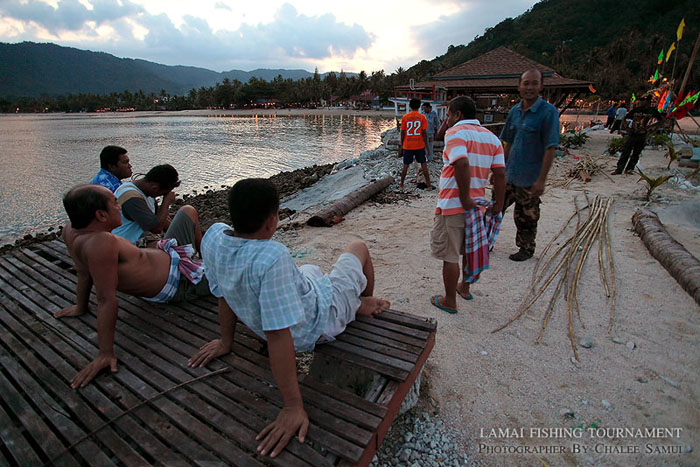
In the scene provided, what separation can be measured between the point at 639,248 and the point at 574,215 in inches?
50.8

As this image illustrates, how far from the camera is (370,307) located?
2.53 meters

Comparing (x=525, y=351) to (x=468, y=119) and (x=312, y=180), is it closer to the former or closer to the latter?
(x=468, y=119)

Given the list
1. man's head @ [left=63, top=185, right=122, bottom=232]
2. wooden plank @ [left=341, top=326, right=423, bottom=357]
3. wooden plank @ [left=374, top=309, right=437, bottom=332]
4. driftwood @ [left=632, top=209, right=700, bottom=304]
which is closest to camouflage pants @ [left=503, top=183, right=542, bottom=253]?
driftwood @ [left=632, top=209, right=700, bottom=304]

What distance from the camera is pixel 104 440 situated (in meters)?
1.62

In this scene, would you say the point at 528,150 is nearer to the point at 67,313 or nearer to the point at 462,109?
the point at 462,109

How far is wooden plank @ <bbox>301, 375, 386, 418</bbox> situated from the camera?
5.75ft

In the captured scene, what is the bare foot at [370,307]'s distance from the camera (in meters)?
2.52

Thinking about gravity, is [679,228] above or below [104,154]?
below

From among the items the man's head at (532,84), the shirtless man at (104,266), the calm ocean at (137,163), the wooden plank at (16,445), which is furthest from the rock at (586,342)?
the calm ocean at (137,163)

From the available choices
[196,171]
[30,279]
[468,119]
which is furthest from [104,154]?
[196,171]

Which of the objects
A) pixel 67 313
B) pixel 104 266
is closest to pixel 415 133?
pixel 104 266

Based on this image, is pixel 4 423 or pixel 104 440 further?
pixel 4 423

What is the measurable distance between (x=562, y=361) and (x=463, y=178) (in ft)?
5.40

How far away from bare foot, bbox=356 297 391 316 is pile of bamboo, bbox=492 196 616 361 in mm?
1245
